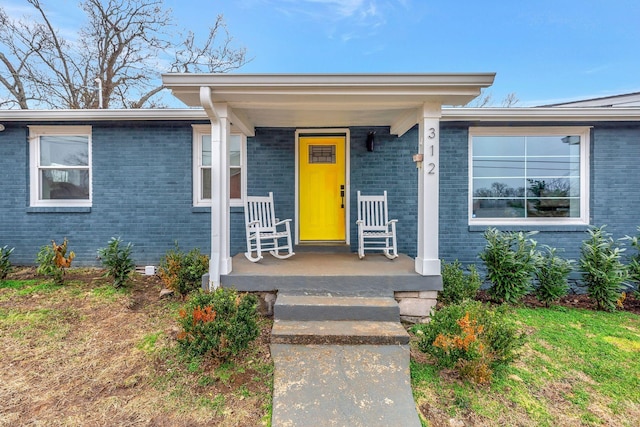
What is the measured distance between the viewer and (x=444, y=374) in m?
2.42

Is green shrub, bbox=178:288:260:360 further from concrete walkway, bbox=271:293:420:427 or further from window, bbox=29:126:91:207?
window, bbox=29:126:91:207

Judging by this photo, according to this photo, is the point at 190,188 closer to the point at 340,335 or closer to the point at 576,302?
the point at 340,335

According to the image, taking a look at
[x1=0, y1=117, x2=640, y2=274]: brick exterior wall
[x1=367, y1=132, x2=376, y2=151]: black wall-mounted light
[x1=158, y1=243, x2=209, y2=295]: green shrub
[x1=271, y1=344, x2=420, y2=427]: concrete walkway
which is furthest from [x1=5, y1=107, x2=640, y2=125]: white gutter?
[x1=271, y1=344, x2=420, y2=427]: concrete walkway

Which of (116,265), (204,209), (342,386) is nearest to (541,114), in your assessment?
(342,386)

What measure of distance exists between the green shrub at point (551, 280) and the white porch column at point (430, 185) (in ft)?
5.80

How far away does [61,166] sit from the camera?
5.22 metres

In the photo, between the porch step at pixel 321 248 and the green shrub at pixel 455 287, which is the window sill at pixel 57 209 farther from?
the green shrub at pixel 455 287

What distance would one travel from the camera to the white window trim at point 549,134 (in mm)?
5008

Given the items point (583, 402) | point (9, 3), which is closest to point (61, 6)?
point (9, 3)

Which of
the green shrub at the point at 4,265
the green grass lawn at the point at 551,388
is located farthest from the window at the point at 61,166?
the green grass lawn at the point at 551,388

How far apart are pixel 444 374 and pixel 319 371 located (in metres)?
0.97

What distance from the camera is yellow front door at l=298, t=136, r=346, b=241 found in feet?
16.9

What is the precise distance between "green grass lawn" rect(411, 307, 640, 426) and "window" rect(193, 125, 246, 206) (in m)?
3.73

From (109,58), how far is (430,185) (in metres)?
12.4
